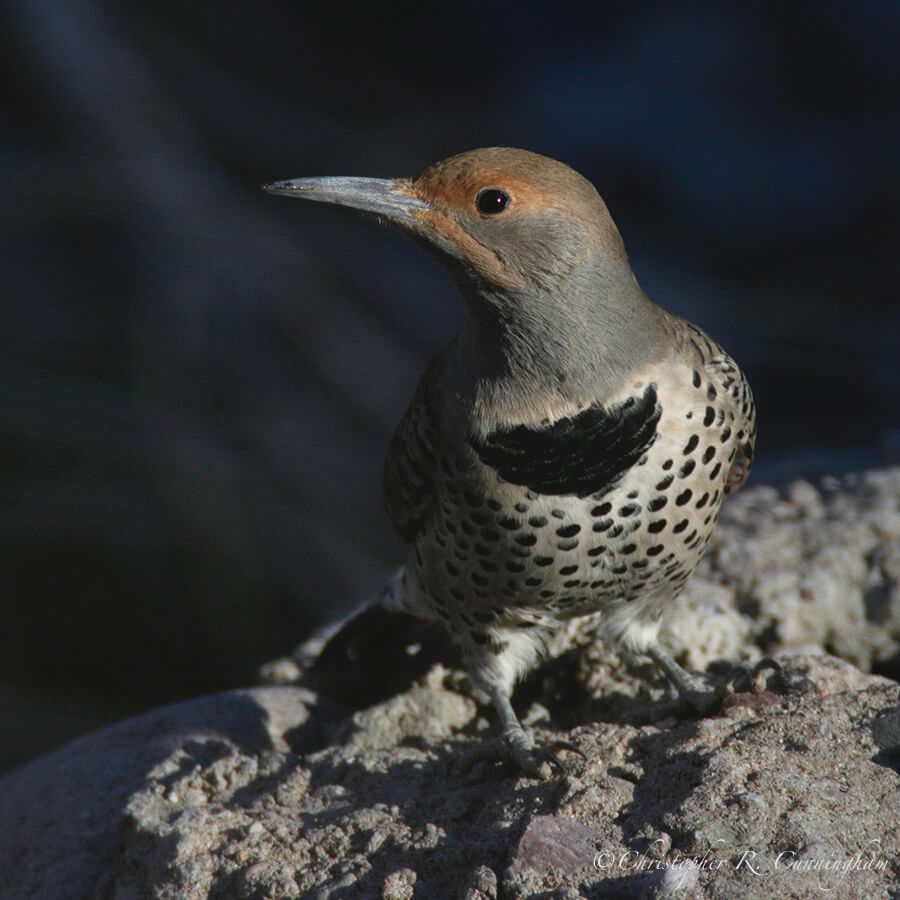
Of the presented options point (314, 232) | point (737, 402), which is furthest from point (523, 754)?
point (314, 232)

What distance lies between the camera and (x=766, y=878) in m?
2.27

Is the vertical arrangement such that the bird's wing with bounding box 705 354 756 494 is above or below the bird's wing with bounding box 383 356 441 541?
above

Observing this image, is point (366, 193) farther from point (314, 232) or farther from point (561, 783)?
point (314, 232)

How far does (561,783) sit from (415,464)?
3.31 feet

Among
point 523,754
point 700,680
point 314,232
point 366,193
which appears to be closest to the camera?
point 523,754

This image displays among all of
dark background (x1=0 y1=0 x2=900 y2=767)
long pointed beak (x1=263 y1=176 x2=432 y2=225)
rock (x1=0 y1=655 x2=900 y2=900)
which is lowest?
rock (x1=0 y1=655 x2=900 y2=900)

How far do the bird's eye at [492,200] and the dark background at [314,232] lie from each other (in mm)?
3542

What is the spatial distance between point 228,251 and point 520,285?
3.98m

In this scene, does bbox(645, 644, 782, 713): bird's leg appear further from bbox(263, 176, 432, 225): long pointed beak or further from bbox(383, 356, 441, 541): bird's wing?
bbox(263, 176, 432, 225): long pointed beak

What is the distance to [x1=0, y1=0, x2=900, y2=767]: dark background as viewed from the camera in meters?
6.36

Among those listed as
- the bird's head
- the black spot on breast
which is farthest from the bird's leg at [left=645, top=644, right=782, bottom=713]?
the bird's head

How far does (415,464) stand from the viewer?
3.31 metres

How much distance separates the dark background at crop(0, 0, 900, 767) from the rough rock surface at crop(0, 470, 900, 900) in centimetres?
251

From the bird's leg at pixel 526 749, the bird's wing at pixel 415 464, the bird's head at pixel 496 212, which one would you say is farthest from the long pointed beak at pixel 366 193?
the bird's leg at pixel 526 749
